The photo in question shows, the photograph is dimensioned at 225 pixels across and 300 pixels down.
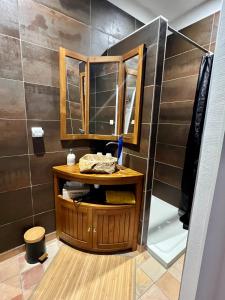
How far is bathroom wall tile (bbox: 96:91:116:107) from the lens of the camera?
1.72m

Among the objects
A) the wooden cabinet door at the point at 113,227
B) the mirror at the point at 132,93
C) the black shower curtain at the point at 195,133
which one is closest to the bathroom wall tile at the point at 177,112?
the black shower curtain at the point at 195,133

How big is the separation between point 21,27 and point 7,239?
183cm

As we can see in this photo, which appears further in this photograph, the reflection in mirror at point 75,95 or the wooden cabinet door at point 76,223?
the reflection in mirror at point 75,95

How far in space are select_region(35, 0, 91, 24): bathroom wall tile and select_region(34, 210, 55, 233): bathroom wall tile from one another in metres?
1.93

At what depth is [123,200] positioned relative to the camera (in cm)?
147

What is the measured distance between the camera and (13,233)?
1515 mm

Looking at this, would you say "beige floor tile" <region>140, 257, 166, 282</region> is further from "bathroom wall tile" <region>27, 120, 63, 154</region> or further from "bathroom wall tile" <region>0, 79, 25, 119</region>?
"bathroom wall tile" <region>0, 79, 25, 119</region>

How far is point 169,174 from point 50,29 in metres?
2.14

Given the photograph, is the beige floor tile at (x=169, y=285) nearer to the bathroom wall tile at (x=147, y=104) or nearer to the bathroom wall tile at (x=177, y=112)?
the bathroom wall tile at (x=147, y=104)

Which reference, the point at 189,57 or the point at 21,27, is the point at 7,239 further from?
the point at 189,57

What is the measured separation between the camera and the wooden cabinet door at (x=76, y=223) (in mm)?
1467

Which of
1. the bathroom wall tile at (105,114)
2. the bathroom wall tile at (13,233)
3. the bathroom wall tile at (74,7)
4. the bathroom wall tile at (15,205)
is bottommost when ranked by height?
the bathroom wall tile at (13,233)

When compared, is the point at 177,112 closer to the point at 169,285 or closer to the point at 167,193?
the point at 167,193

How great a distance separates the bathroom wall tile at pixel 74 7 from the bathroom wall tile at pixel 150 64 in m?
0.79
